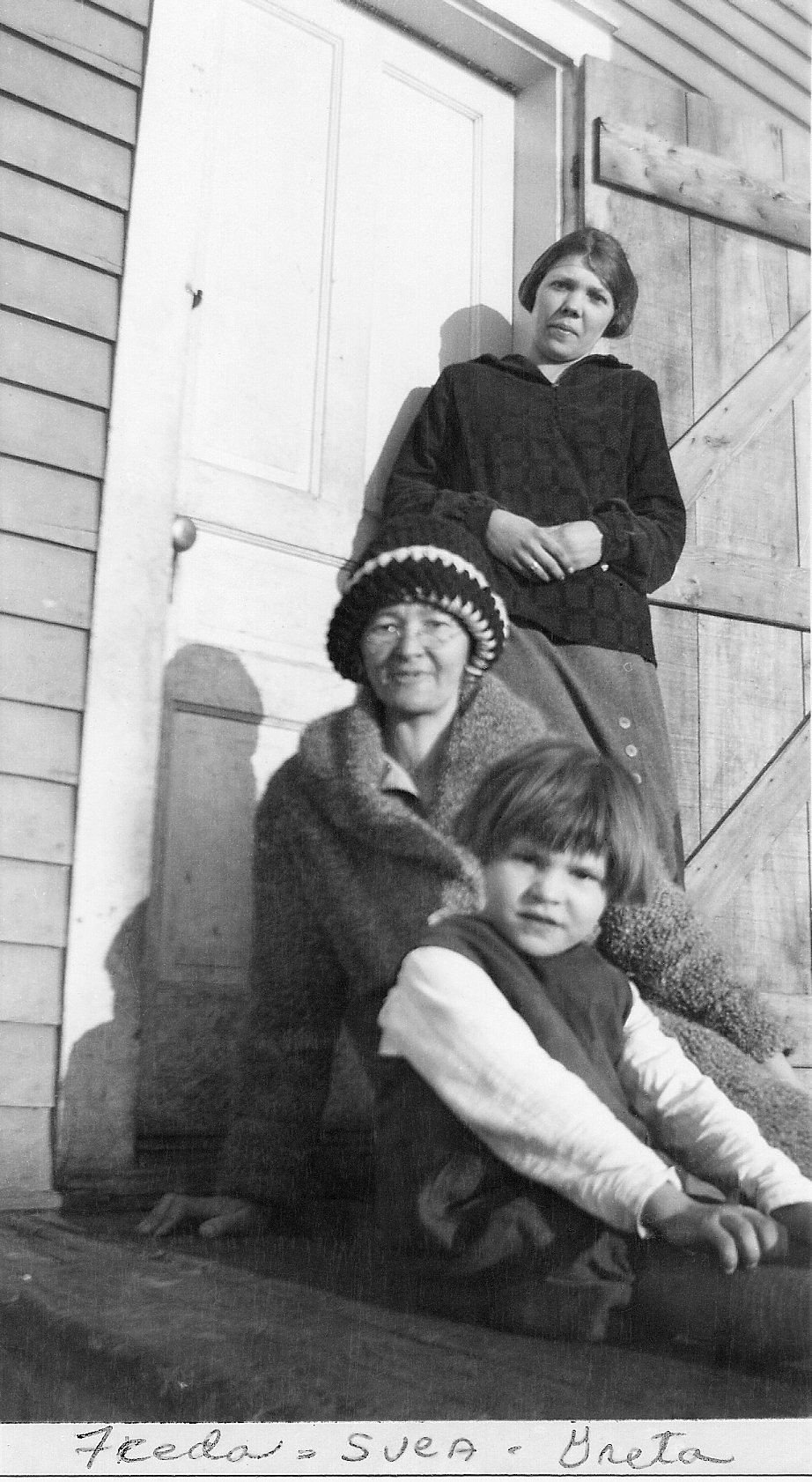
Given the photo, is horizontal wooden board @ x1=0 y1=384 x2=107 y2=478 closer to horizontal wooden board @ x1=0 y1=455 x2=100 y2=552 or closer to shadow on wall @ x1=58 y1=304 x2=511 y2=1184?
horizontal wooden board @ x1=0 y1=455 x2=100 y2=552

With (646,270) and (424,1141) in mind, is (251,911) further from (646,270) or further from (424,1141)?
(646,270)

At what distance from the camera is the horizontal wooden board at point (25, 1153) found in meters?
1.92

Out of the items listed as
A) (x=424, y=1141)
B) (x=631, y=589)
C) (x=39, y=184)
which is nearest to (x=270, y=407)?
(x=39, y=184)

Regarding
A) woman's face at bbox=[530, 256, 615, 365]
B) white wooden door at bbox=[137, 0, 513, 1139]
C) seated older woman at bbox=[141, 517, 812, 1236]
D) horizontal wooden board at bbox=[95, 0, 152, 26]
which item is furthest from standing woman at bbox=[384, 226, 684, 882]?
horizontal wooden board at bbox=[95, 0, 152, 26]

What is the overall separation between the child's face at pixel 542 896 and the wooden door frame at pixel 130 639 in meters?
0.73

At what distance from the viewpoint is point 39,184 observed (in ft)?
7.04

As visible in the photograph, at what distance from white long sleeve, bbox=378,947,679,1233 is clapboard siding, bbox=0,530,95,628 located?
0.89 meters

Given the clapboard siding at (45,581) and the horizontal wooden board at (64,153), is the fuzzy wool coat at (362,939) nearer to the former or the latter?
the clapboard siding at (45,581)

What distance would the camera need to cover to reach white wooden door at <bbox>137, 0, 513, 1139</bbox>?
7.23ft

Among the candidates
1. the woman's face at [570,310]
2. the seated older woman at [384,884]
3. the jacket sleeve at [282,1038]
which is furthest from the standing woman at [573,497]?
the jacket sleeve at [282,1038]

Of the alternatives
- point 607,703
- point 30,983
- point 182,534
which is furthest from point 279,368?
point 30,983

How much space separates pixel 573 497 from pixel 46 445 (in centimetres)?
94

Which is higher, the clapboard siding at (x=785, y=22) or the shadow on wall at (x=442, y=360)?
the clapboard siding at (x=785, y=22)

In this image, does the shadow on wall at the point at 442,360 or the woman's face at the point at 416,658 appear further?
the shadow on wall at the point at 442,360
